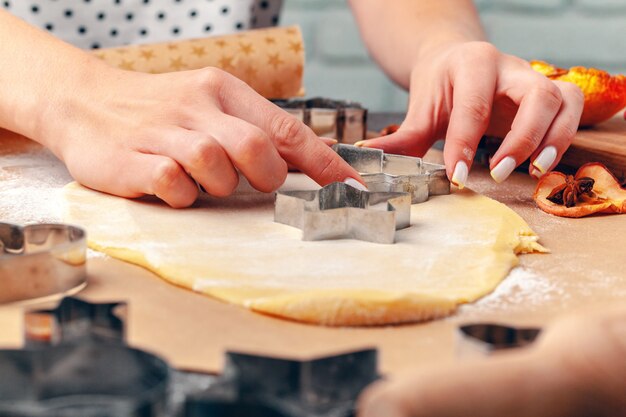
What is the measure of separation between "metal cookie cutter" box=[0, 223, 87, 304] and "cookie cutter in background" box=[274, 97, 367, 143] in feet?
2.31

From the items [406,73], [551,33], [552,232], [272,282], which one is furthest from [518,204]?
[551,33]

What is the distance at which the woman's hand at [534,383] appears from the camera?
1.39ft

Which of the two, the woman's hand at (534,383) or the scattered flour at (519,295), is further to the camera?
the scattered flour at (519,295)

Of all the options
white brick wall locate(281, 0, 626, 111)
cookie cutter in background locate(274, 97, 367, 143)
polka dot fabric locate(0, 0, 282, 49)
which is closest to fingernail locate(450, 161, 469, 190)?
cookie cutter in background locate(274, 97, 367, 143)

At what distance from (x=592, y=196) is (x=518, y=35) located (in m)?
1.77

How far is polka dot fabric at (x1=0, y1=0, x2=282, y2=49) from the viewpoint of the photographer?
1.77m

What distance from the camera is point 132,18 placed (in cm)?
183

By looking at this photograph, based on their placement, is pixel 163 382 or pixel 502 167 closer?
pixel 163 382

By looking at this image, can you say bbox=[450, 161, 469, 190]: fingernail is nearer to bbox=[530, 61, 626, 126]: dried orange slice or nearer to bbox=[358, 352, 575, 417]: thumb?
bbox=[530, 61, 626, 126]: dried orange slice

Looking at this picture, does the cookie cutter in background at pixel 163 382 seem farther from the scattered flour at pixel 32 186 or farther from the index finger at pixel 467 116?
the index finger at pixel 467 116

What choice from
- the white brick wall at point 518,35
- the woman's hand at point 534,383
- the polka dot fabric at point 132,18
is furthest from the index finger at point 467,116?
Result: the white brick wall at point 518,35

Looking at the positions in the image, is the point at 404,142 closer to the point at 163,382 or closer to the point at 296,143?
the point at 296,143

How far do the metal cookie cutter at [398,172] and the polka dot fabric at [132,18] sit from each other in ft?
2.79

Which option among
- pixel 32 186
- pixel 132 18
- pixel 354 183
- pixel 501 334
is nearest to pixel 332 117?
pixel 354 183
